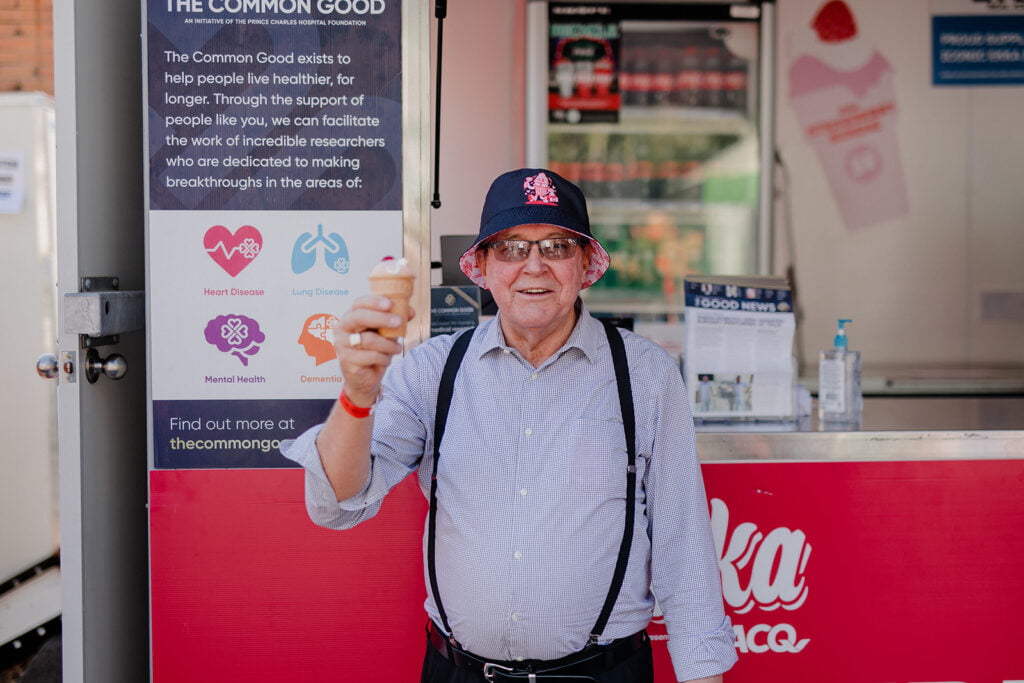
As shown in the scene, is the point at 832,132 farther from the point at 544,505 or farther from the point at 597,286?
the point at 544,505

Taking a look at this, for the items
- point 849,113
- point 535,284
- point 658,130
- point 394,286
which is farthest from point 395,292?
point 849,113

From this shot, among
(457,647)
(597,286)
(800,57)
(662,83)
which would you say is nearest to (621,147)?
(662,83)

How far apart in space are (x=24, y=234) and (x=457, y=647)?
329 centimetres

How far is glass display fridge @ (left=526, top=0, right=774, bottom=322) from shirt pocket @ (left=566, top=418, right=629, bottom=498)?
286 centimetres

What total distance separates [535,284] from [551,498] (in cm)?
43

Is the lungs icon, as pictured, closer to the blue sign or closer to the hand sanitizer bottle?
the hand sanitizer bottle

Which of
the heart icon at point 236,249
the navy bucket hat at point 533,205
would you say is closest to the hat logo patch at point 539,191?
the navy bucket hat at point 533,205

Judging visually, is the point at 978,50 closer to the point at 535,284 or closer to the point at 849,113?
the point at 849,113

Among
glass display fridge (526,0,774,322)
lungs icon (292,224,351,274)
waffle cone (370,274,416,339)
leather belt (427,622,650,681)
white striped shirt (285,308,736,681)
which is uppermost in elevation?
glass display fridge (526,0,774,322)

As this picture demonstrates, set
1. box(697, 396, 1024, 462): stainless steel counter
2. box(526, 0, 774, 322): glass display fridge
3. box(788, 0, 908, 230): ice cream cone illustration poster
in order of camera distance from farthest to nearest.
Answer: box(788, 0, 908, 230): ice cream cone illustration poster, box(526, 0, 774, 322): glass display fridge, box(697, 396, 1024, 462): stainless steel counter

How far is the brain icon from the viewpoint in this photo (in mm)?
2209

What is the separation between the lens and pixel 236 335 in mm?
2209

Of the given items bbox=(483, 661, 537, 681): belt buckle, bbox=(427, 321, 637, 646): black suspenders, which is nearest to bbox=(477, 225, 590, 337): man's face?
bbox=(427, 321, 637, 646): black suspenders

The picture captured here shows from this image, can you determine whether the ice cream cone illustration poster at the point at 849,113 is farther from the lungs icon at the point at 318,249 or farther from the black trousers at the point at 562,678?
the black trousers at the point at 562,678
